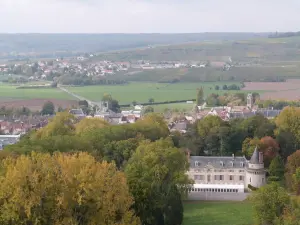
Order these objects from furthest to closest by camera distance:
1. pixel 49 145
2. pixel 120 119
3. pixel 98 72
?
pixel 98 72
pixel 120 119
pixel 49 145

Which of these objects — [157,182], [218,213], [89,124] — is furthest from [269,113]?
[157,182]

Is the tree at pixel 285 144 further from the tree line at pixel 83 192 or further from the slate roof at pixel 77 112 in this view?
the slate roof at pixel 77 112

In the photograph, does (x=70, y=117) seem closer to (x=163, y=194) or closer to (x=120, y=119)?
(x=120, y=119)

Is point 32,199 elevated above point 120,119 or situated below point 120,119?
above

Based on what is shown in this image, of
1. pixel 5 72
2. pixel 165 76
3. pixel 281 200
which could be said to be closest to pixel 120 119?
pixel 281 200

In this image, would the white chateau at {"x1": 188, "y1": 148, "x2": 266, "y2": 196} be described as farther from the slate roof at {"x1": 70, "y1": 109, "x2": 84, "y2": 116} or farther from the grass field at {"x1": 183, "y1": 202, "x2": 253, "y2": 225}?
the slate roof at {"x1": 70, "y1": 109, "x2": 84, "y2": 116}

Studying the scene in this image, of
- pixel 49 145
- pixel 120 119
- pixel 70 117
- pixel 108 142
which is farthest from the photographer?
pixel 120 119

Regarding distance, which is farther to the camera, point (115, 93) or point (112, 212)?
point (115, 93)
